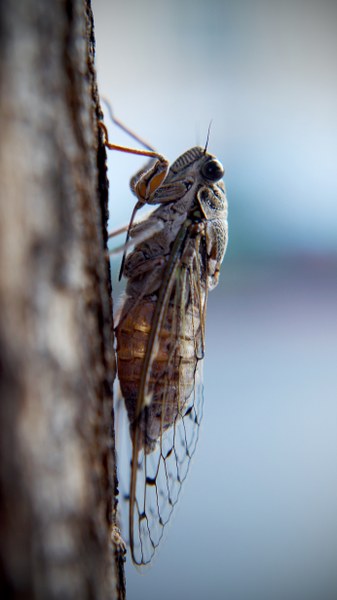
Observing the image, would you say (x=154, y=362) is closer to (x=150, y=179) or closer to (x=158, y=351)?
(x=158, y=351)

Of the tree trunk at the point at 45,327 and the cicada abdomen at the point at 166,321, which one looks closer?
the tree trunk at the point at 45,327

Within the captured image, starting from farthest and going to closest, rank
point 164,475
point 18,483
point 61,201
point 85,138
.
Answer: point 164,475, point 85,138, point 61,201, point 18,483

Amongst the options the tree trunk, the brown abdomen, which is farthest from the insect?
the tree trunk

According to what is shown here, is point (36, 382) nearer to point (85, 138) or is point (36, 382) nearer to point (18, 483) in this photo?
point (18, 483)

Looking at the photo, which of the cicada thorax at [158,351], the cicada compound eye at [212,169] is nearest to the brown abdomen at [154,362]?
the cicada thorax at [158,351]

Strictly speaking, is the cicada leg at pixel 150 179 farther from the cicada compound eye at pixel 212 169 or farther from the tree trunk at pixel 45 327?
the tree trunk at pixel 45 327

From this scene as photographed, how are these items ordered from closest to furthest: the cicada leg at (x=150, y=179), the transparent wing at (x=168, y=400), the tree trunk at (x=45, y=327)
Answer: the tree trunk at (x=45, y=327) → the transparent wing at (x=168, y=400) → the cicada leg at (x=150, y=179)

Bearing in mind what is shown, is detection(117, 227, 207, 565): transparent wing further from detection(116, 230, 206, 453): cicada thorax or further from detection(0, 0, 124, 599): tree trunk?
detection(0, 0, 124, 599): tree trunk

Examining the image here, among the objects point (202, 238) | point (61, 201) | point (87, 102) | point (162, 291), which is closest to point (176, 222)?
point (202, 238)
